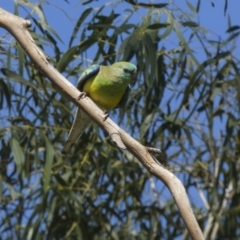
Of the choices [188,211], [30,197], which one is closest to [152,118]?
[30,197]

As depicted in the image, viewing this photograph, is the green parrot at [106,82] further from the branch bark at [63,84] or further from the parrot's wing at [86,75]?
the branch bark at [63,84]

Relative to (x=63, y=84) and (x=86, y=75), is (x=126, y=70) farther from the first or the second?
(x=63, y=84)

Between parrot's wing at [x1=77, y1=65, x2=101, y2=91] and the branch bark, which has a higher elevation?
parrot's wing at [x1=77, y1=65, x2=101, y2=91]

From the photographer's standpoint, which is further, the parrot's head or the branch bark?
the parrot's head

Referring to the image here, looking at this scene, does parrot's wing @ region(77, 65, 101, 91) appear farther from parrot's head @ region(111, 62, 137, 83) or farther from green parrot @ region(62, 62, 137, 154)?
parrot's head @ region(111, 62, 137, 83)

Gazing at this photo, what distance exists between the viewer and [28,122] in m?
5.73

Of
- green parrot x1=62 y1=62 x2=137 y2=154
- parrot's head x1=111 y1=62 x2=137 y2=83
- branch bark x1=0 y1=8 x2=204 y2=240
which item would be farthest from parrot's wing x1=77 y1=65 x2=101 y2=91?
branch bark x1=0 y1=8 x2=204 y2=240

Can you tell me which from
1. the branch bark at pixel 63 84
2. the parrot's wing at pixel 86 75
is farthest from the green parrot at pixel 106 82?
the branch bark at pixel 63 84

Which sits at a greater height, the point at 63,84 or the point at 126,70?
the point at 126,70

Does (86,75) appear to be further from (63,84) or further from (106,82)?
(63,84)

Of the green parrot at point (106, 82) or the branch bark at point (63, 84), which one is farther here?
the green parrot at point (106, 82)

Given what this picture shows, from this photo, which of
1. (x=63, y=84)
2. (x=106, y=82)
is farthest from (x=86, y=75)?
(x=63, y=84)

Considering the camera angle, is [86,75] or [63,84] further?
[86,75]

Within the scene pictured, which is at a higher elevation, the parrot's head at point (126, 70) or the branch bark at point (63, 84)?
the parrot's head at point (126, 70)
